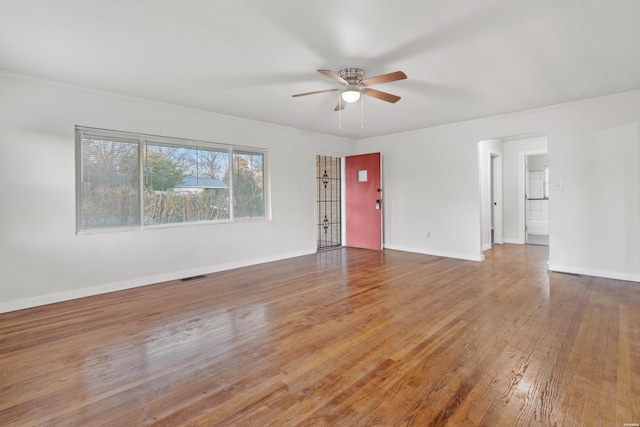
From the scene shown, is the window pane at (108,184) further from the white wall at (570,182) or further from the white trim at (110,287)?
the white wall at (570,182)

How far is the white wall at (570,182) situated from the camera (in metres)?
3.97

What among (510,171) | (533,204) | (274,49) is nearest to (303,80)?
(274,49)

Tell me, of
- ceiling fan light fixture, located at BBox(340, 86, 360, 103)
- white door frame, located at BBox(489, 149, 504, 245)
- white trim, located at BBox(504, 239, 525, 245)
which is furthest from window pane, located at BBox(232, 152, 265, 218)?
white trim, located at BBox(504, 239, 525, 245)

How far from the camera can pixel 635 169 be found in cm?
390

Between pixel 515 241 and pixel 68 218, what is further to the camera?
pixel 515 241

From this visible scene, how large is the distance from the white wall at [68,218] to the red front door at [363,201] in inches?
103

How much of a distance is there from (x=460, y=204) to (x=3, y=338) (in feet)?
19.9

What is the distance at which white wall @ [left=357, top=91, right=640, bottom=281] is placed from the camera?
13.0 feet

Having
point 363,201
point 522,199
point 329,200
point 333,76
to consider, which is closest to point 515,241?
point 522,199

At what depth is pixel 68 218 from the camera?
11.4 ft

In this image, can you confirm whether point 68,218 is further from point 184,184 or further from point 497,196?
point 497,196

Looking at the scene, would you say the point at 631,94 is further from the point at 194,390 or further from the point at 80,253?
the point at 80,253

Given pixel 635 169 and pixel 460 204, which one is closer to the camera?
pixel 635 169

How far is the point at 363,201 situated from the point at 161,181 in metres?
3.93
